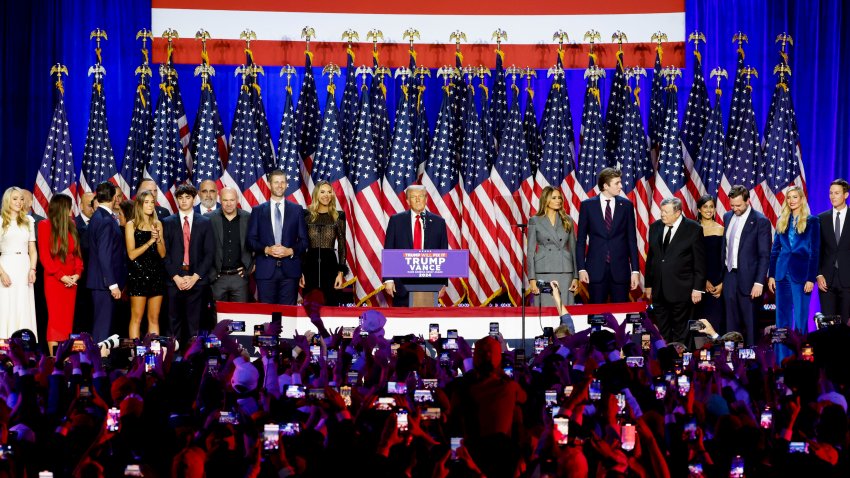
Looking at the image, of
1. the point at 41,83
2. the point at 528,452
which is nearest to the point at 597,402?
the point at 528,452

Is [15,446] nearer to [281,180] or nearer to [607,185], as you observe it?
[281,180]

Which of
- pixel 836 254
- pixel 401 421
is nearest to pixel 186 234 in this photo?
pixel 836 254

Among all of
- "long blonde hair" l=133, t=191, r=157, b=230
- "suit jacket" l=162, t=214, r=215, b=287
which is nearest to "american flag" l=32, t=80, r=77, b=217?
"long blonde hair" l=133, t=191, r=157, b=230

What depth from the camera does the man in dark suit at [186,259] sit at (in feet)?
24.7

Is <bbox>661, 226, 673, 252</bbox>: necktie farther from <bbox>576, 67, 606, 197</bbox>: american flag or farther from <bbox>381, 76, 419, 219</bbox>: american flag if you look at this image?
<bbox>381, 76, 419, 219</bbox>: american flag

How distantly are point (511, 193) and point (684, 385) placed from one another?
7.02 m

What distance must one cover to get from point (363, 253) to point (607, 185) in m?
2.72

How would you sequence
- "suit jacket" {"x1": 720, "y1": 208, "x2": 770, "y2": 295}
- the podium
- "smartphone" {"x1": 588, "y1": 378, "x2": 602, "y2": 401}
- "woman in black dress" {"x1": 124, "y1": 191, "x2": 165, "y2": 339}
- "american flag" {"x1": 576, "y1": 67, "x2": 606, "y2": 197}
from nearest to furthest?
"smartphone" {"x1": 588, "y1": 378, "x2": 602, "y2": 401} < the podium < "woman in black dress" {"x1": 124, "y1": 191, "x2": 165, "y2": 339} < "suit jacket" {"x1": 720, "y1": 208, "x2": 770, "y2": 295} < "american flag" {"x1": 576, "y1": 67, "x2": 606, "y2": 197}

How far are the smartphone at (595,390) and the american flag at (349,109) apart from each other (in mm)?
7370

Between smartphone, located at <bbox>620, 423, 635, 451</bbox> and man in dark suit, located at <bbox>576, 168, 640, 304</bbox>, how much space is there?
215 inches

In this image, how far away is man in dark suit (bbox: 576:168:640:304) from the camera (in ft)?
26.1

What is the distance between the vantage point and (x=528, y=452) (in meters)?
2.42

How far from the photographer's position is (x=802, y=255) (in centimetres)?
751

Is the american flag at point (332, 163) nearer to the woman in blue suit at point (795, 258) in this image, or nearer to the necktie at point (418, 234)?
the necktie at point (418, 234)
